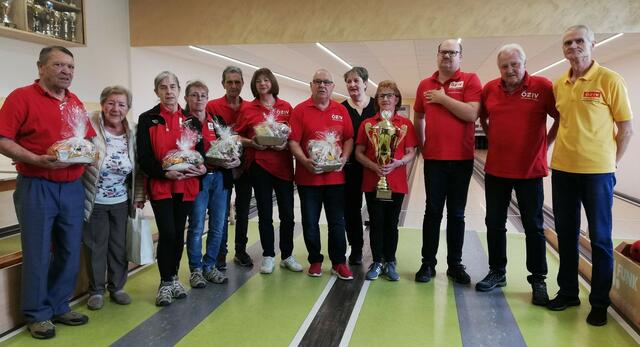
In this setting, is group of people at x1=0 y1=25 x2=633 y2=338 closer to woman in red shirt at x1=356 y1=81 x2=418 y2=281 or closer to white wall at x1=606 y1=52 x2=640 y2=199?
woman in red shirt at x1=356 y1=81 x2=418 y2=281

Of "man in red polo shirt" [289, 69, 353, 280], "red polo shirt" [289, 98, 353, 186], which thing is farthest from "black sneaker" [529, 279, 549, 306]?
"red polo shirt" [289, 98, 353, 186]

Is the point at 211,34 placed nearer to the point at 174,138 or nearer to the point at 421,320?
the point at 174,138

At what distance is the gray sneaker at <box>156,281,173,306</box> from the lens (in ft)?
9.33

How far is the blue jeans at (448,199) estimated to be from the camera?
3072 millimetres

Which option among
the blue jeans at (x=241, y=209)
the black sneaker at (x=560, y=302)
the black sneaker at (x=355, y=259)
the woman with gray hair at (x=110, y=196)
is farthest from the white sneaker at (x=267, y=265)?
the black sneaker at (x=560, y=302)

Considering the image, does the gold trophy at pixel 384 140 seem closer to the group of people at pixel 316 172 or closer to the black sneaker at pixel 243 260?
the group of people at pixel 316 172

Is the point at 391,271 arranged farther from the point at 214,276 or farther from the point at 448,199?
the point at 214,276

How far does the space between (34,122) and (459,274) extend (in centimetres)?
282

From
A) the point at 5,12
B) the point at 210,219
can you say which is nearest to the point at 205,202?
the point at 210,219

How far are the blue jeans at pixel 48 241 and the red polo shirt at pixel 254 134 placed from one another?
1155 millimetres

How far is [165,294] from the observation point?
287 cm

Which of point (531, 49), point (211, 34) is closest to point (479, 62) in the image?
point (531, 49)

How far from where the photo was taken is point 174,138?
9.08 ft

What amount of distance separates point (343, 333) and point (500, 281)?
4.33 ft
